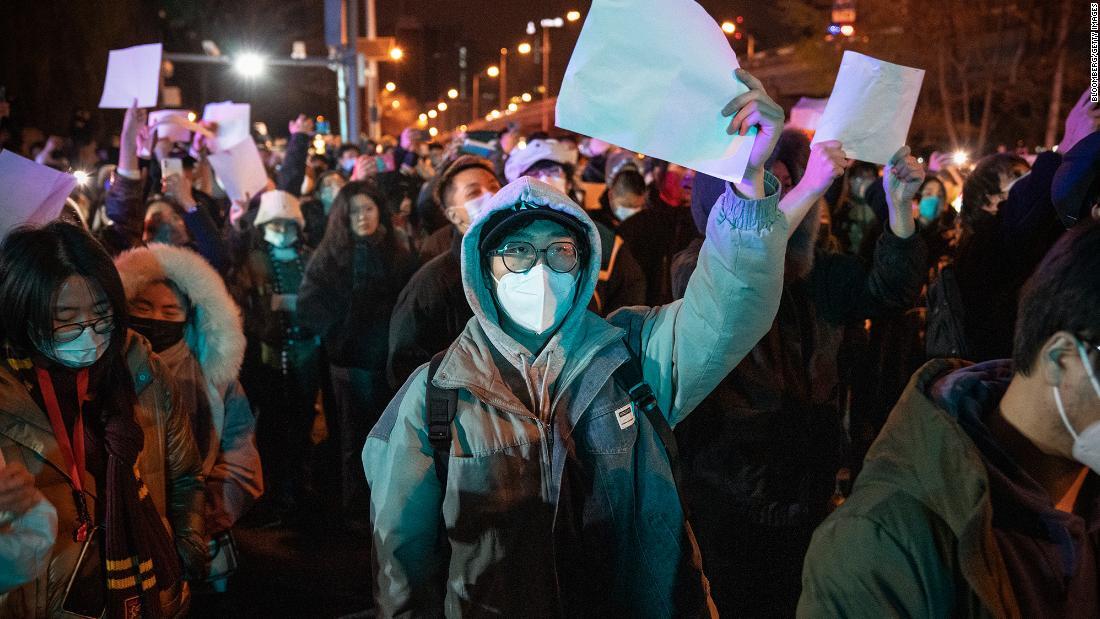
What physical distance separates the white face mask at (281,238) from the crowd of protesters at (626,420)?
2.31 m

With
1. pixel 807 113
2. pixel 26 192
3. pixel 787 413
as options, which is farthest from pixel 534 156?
pixel 26 192

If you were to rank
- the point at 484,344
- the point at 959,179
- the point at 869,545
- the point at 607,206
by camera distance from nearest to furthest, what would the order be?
the point at 869,545
the point at 484,344
the point at 607,206
the point at 959,179

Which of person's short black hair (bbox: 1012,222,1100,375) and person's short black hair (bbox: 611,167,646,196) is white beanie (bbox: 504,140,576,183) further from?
person's short black hair (bbox: 1012,222,1100,375)

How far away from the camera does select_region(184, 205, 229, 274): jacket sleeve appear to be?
6758mm

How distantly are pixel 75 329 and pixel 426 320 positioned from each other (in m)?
1.72

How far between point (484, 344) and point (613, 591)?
76 cm

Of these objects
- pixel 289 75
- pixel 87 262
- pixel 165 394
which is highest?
pixel 289 75

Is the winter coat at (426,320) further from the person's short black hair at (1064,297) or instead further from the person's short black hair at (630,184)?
the person's short black hair at (630,184)

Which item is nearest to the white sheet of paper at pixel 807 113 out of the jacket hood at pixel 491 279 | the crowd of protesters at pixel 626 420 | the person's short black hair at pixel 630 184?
the crowd of protesters at pixel 626 420

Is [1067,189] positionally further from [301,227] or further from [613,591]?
[301,227]

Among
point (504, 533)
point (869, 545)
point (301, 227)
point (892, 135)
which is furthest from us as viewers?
point (301, 227)

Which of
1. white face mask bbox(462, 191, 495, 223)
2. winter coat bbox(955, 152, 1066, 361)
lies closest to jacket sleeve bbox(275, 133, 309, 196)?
white face mask bbox(462, 191, 495, 223)

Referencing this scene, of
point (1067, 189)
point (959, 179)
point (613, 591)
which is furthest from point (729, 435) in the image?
point (959, 179)

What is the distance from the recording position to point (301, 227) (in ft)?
24.2
